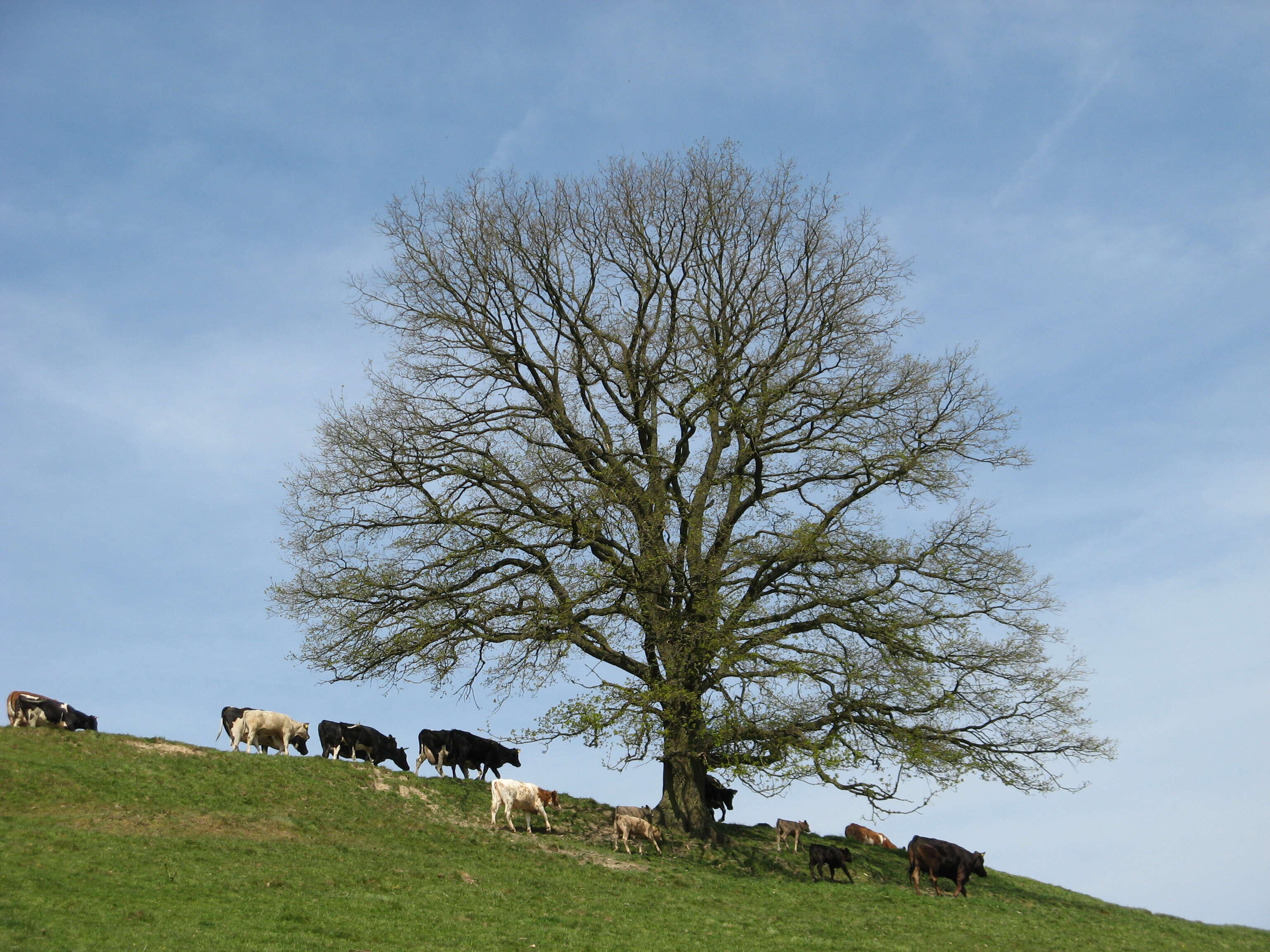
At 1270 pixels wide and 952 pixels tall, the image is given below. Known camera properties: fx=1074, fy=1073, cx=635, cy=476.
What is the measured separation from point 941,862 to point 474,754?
11.6 metres

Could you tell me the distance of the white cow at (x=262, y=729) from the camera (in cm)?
2634

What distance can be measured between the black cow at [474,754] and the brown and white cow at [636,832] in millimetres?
5112

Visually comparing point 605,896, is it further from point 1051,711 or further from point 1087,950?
point 1051,711

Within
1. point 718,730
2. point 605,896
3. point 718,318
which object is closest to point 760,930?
point 605,896

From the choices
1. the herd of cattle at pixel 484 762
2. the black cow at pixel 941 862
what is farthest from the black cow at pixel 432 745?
the black cow at pixel 941 862

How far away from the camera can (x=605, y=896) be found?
62.6ft

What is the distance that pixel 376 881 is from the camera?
17.9 meters

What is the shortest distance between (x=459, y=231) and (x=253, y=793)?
578 inches

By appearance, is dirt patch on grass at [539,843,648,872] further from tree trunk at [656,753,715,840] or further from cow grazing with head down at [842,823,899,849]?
cow grazing with head down at [842,823,899,849]

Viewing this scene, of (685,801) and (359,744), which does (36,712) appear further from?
(685,801)

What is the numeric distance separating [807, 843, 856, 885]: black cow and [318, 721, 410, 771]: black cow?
10867mm

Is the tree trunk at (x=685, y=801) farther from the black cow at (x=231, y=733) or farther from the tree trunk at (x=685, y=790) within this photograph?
the black cow at (x=231, y=733)

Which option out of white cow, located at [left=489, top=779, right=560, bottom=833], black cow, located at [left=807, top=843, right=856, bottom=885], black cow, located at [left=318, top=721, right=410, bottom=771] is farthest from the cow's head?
black cow, located at [left=807, top=843, right=856, bottom=885]

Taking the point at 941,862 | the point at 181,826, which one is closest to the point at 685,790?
the point at 941,862
